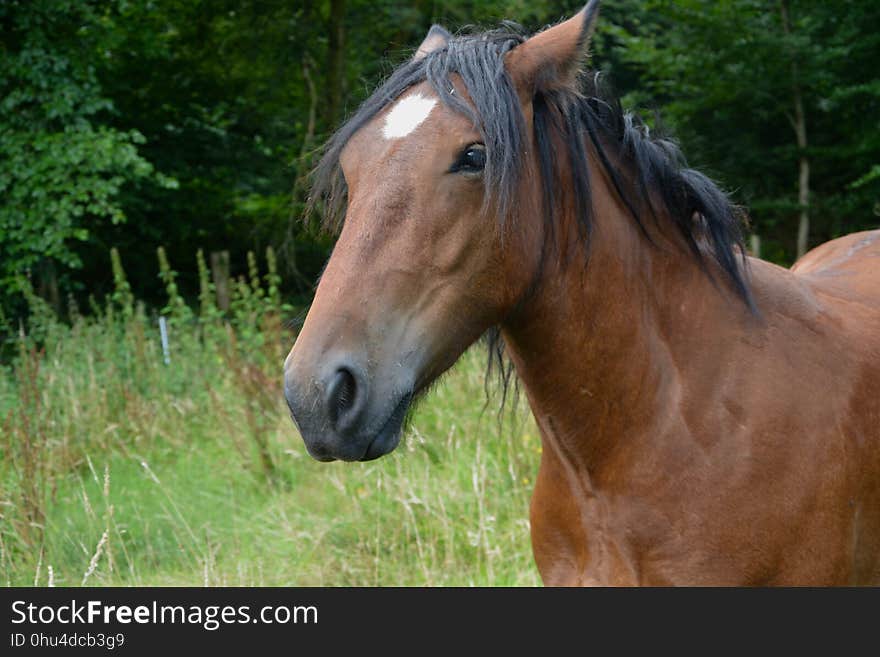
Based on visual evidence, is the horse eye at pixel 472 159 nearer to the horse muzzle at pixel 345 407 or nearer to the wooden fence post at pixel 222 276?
the horse muzzle at pixel 345 407

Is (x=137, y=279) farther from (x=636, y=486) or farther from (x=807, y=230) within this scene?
(x=636, y=486)

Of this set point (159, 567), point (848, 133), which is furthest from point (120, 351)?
point (848, 133)

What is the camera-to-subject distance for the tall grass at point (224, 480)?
4.57m

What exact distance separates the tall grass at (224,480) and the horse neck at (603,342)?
1.38 meters

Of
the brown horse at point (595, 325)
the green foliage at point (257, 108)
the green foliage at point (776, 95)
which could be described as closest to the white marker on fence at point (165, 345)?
the green foliage at point (257, 108)

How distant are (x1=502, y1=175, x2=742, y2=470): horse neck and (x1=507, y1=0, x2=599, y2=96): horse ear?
29 cm

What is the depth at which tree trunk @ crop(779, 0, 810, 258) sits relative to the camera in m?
12.0

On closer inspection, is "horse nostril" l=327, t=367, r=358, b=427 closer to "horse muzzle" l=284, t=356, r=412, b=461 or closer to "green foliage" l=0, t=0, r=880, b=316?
"horse muzzle" l=284, t=356, r=412, b=461

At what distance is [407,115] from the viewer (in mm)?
2082

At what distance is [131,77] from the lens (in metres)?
14.7

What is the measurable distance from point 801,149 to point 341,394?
→ 12.1 metres

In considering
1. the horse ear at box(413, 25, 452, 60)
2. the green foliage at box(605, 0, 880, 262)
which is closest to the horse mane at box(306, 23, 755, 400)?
the horse ear at box(413, 25, 452, 60)

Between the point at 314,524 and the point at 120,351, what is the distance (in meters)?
3.15

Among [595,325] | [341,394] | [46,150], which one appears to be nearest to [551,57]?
[595,325]
